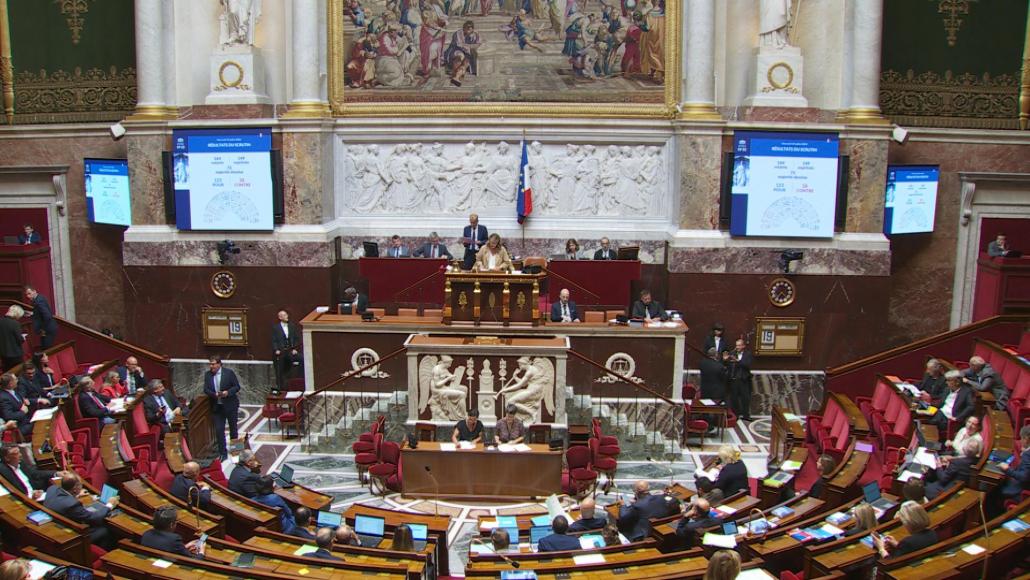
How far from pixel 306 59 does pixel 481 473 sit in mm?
9296

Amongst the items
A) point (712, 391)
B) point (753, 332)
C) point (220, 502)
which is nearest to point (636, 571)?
point (220, 502)

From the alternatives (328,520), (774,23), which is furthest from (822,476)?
(774,23)

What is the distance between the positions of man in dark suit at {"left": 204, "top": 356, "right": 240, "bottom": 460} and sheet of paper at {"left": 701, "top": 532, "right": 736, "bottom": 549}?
8.52m

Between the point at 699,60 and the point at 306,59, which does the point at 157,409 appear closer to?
the point at 306,59

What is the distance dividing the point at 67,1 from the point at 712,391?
47.3 feet

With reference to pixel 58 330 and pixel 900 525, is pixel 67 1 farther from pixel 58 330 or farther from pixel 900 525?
pixel 900 525

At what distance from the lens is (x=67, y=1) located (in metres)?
19.2

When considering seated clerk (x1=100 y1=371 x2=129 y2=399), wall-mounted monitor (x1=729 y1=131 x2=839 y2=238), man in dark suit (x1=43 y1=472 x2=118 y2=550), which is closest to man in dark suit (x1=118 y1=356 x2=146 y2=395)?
seated clerk (x1=100 y1=371 x2=129 y2=399)

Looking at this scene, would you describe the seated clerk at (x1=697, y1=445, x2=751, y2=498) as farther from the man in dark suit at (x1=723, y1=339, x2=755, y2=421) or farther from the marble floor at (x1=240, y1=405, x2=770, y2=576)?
the man in dark suit at (x1=723, y1=339, x2=755, y2=421)

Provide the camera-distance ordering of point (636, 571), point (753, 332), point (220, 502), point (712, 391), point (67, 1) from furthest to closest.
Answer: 1. point (67, 1)
2. point (753, 332)
3. point (712, 391)
4. point (220, 502)
5. point (636, 571)

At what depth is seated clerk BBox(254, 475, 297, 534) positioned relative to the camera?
35.7ft

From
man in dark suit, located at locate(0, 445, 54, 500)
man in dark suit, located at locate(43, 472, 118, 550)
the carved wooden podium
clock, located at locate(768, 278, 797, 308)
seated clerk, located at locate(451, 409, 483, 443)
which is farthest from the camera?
clock, located at locate(768, 278, 797, 308)

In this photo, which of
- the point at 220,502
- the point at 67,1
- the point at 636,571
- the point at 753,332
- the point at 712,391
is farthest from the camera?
the point at 67,1

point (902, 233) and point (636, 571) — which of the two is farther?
point (902, 233)
